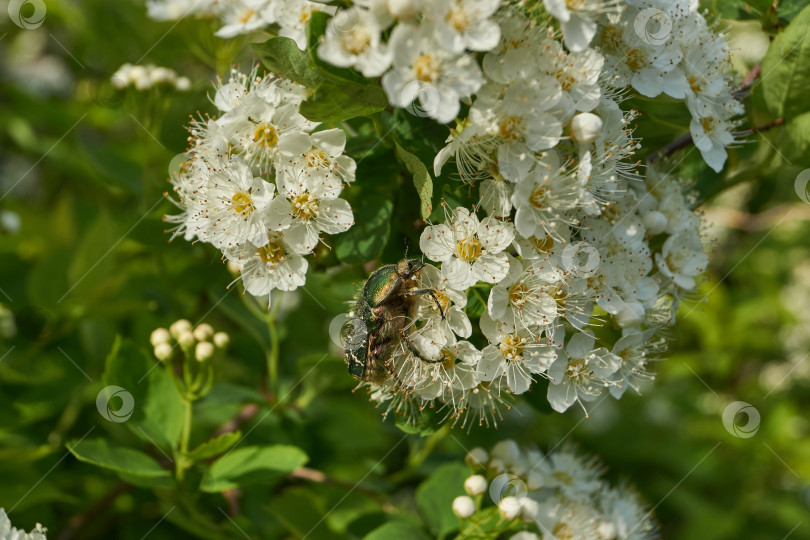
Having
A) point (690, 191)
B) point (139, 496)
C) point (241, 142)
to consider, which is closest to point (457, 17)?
point (241, 142)

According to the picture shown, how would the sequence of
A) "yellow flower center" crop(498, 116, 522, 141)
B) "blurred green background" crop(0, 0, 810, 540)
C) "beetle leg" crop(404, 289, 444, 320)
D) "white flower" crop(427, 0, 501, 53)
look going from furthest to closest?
"blurred green background" crop(0, 0, 810, 540), "beetle leg" crop(404, 289, 444, 320), "yellow flower center" crop(498, 116, 522, 141), "white flower" crop(427, 0, 501, 53)

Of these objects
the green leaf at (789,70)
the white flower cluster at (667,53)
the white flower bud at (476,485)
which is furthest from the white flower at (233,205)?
the green leaf at (789,70)

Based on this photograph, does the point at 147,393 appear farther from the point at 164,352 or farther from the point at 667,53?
the point at 667,53

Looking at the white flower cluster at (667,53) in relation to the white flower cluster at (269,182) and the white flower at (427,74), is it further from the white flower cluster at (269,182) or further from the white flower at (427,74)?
the white flower cluster at (269,182)

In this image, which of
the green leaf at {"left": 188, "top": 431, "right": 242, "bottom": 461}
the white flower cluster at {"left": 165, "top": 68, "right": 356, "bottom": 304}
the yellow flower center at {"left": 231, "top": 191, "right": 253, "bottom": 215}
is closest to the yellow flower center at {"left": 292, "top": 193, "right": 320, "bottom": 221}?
the white flower cluster at {"left": 165, "top": 68, "right": 356, "bottom": 304}

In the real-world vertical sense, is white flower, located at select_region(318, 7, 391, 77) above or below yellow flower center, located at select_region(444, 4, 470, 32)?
above

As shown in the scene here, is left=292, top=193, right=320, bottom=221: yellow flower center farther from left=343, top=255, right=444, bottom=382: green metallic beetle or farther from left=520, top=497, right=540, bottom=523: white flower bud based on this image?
left=520, top=497, right=540, bottom=523: white flower bud
